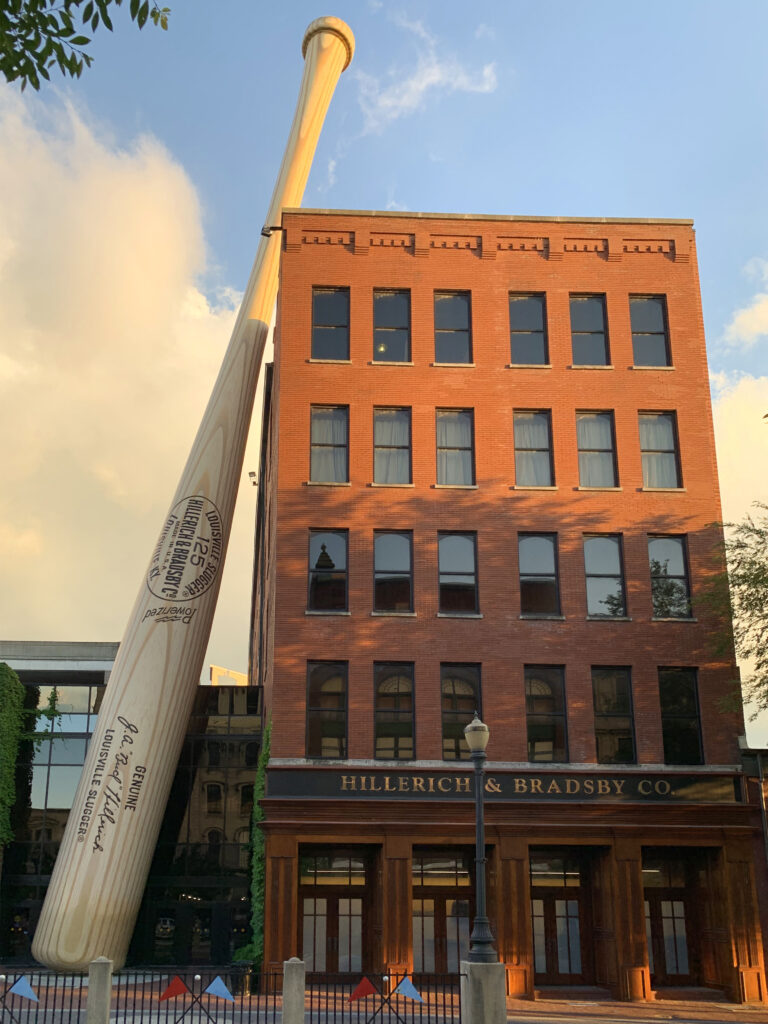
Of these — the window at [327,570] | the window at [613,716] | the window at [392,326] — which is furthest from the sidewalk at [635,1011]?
the window at [392,326]

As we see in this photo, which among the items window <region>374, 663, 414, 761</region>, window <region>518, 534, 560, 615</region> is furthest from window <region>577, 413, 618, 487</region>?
window <region>374, 663, 414, 761</region>

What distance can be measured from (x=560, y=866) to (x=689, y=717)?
527 centimetres

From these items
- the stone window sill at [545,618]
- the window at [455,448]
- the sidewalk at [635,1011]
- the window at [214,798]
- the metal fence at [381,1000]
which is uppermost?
the window at [455,448]

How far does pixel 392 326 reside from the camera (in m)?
32.4

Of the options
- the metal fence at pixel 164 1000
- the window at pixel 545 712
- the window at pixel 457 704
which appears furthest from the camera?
the window at pixel 545 712

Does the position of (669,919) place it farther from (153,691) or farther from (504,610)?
(153,691)

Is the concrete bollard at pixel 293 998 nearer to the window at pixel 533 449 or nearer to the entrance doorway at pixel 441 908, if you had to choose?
the entrance doorway at pixel 441 908

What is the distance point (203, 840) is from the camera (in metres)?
30.9

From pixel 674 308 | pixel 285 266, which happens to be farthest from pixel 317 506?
pixel 674 308

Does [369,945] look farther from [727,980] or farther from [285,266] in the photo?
[285,266]

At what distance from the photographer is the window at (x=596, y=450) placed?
31.3 meters

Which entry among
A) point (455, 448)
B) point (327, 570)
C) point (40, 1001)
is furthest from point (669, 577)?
point (40, 1001)

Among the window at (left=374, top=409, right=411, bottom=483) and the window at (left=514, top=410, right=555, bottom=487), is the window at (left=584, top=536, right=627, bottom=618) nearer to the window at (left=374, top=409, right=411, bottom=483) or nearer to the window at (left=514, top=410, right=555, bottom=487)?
the window at (left=514, top=410, right=555, bottom=487)

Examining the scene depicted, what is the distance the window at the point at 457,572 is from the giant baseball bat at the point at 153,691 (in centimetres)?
640
